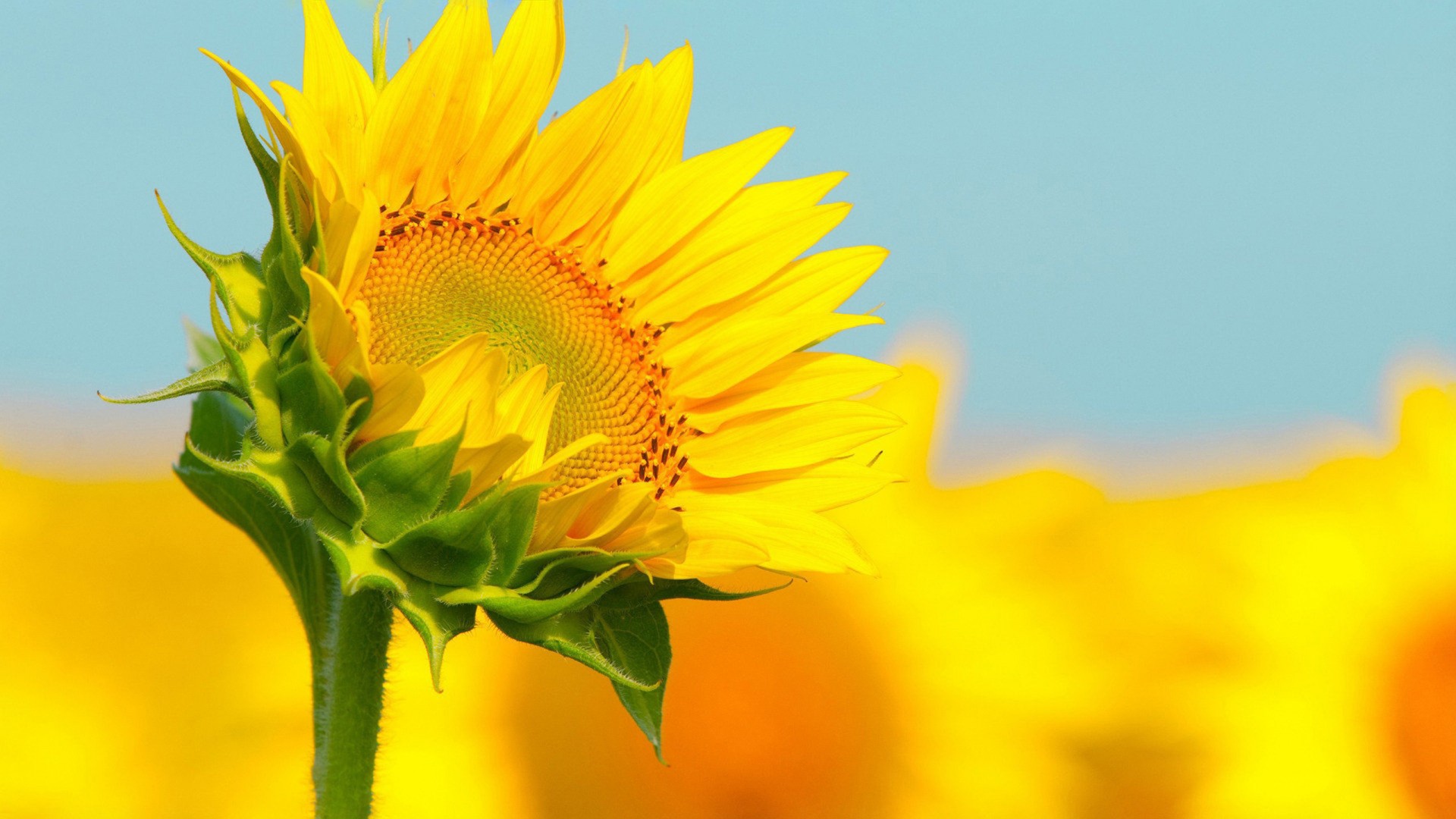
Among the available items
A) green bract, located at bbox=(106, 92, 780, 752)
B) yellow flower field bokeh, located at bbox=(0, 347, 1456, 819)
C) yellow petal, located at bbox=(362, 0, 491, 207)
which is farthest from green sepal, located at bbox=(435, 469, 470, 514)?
yellow flower field bokeh, located at bbox=(0, 347, 1456, 819)

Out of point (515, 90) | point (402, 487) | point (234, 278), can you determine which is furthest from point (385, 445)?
point (515, 90)

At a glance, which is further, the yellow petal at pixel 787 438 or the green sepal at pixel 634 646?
the yellow petal at pixel 787 438

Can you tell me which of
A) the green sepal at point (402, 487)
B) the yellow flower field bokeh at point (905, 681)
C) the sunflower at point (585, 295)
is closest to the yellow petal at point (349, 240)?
the sunflower at point (585, 295)

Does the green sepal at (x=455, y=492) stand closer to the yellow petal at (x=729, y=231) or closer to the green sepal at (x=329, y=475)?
the green sepal at (x=329, y=475)

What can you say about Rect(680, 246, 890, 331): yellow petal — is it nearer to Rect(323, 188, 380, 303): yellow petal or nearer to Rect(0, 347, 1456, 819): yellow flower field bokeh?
Rect(323, 188, 380, 303): yellow petal

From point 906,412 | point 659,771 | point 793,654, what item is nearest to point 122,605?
point 659,771

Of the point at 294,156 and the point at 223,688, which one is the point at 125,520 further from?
the point at 294,156

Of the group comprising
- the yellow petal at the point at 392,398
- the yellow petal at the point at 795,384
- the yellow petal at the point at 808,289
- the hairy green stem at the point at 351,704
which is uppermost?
the yellow petal at the point at 808,289
